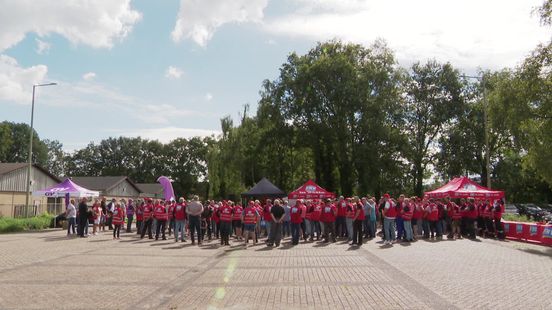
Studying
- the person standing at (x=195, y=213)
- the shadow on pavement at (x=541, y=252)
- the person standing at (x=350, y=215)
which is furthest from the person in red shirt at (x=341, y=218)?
the shadow on pavement at (x=541, y=252)

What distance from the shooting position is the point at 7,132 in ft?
288

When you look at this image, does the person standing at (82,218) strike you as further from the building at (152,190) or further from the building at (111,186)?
the building at (152,190)

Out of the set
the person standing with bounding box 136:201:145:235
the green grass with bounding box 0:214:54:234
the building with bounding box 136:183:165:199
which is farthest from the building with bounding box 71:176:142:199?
the person standing with bounding box 136:201:145:235

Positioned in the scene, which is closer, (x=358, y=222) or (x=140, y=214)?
(x=358, y=222)

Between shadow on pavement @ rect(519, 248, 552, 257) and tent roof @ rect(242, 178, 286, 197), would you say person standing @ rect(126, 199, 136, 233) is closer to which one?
tent roof @ rect(242, 178, 286, 197)

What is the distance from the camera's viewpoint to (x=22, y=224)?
25547mm

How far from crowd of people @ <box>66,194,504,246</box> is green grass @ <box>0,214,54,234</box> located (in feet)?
15.0

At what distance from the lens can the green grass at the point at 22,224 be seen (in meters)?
24.6

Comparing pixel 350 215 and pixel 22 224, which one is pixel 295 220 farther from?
pixel 22 224

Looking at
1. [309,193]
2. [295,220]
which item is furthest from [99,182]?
[295,220]

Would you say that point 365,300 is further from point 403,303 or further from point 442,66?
point 442,66

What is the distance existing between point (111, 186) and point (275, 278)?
6192 centimetres

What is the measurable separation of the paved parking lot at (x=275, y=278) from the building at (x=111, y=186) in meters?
52.6

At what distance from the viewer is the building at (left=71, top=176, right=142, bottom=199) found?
220ft
